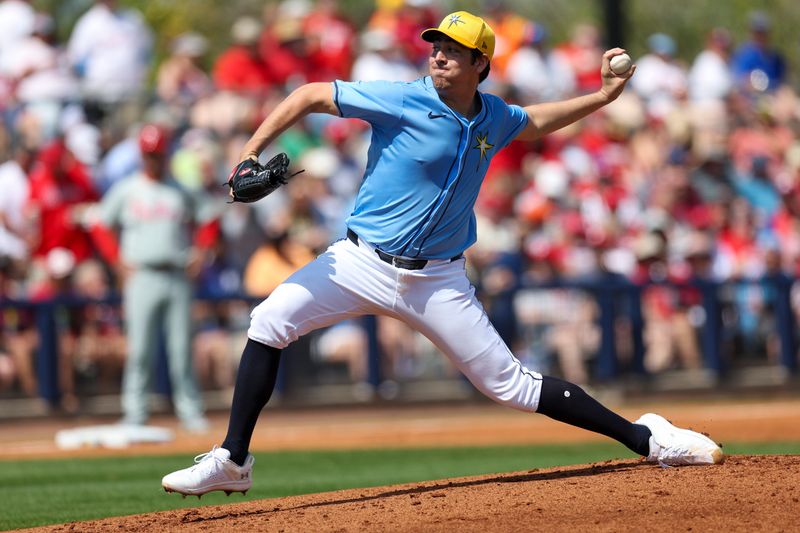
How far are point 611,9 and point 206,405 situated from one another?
7.64m

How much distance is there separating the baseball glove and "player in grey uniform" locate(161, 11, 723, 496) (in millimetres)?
152

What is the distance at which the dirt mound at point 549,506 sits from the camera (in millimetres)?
5523

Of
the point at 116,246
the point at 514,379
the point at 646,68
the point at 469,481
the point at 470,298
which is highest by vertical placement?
the point at 646,68

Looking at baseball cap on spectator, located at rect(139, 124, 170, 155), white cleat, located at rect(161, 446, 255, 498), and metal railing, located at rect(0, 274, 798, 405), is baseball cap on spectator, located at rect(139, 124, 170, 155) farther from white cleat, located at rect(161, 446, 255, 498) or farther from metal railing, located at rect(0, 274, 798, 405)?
white cleat, located at rect(161, 446, 255, 498)

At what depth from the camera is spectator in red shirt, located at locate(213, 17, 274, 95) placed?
603 inches

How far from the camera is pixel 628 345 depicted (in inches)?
564

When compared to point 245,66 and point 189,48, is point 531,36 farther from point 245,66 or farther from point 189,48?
point 189,48

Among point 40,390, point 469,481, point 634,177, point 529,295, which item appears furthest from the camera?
point 634,177

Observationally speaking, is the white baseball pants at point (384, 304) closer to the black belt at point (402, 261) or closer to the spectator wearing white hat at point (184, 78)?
the black belt at point (402, 261)

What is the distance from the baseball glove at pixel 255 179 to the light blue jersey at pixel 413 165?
0.45 metres

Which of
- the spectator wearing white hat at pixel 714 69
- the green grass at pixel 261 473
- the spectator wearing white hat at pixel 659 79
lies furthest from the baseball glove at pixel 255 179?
the spectator wearing white hat at pixel 714 69

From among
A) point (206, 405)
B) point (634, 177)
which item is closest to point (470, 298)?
point (206, 405)

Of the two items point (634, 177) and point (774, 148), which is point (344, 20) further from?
point (774, 148)

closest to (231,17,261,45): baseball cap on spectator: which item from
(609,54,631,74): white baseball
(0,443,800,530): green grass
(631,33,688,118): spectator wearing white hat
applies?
(631,33,688,118): spectator wearing white hat
